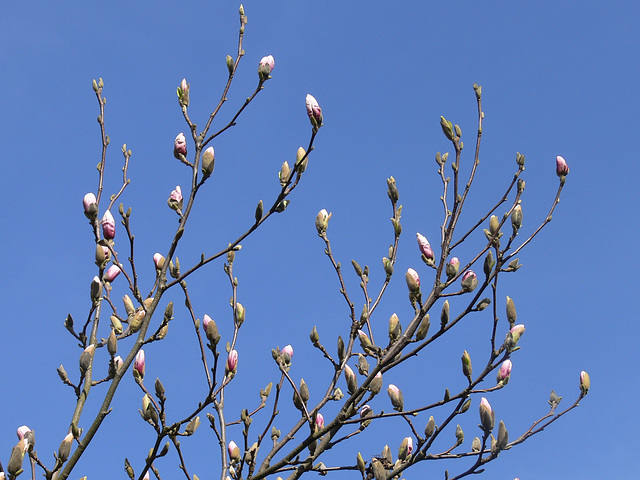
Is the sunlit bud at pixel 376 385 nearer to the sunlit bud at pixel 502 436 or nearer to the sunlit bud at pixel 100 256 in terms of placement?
the sunlit bud at pixel 502 436

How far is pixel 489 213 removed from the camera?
3.09 metres

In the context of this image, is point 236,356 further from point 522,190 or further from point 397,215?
point 522,190

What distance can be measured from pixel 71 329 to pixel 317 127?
5.15 feet

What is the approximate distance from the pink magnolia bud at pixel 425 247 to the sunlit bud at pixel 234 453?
5.18ft

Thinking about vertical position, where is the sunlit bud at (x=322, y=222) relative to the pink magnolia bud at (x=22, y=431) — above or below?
above

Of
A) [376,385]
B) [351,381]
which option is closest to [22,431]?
[351,381]

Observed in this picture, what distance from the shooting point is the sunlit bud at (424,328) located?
9.38 feet

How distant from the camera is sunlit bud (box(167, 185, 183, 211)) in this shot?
121 inches

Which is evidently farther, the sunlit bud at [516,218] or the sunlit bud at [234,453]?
the sunlit bud at [234,453]

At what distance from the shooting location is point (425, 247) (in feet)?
10.1

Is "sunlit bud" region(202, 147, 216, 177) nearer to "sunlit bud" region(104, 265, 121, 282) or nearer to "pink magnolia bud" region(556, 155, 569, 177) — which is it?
"sunlit bud" region(104, 265, 121, 282)

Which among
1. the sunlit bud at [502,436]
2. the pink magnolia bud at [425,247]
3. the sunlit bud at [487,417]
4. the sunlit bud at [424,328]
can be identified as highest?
the pink magnolia bud at [425,247]

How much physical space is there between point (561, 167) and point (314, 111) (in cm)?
145

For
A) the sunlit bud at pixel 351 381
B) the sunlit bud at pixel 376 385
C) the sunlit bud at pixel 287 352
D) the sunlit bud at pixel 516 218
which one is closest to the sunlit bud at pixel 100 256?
the sunlit bud at pixel 287 352
